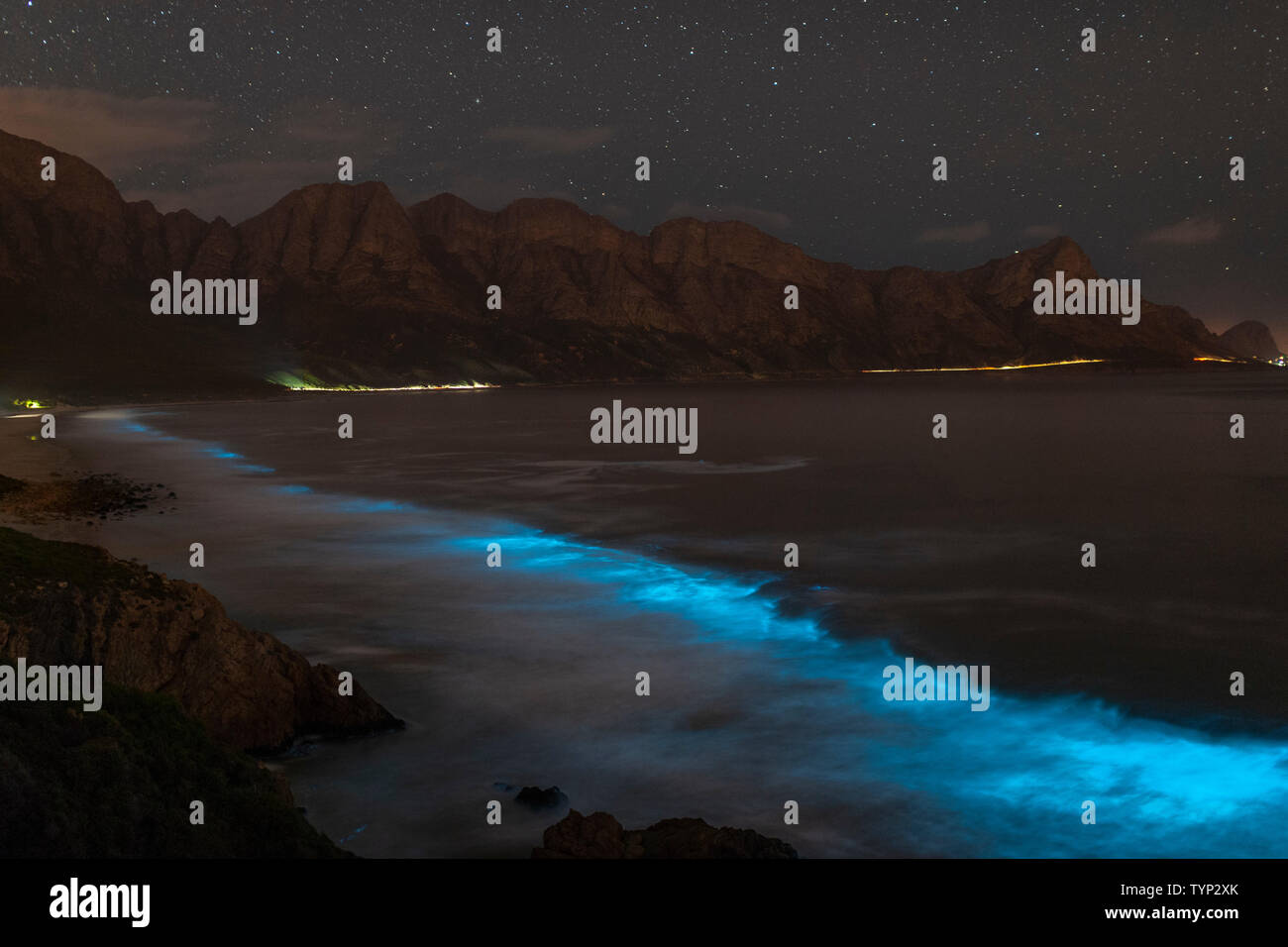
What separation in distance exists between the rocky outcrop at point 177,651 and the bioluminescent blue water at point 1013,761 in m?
5.25

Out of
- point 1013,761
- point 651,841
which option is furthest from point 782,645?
point 651,841

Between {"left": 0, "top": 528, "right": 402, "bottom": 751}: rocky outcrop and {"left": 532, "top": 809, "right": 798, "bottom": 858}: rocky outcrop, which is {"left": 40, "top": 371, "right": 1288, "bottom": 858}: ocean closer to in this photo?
{"left": 0, "top": 528, "right": 402, "bottom": 751}: rocky outcrop

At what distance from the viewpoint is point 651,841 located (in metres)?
8.68

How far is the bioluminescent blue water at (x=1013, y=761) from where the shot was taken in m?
10.3

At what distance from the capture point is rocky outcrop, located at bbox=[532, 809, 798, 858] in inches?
329

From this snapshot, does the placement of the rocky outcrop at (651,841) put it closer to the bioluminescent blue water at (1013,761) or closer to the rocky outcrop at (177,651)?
the bioluminescent blue water at (1013,761)

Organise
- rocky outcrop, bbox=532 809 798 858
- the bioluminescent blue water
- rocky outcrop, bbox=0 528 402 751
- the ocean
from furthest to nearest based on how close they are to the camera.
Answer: rocky outcrop, bbox=0 528 402 751 < the ocean < the bioluminescent blue water < rocky outcrop, bbox=532 809 798 858

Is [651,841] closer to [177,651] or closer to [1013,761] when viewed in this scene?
[1013,761]

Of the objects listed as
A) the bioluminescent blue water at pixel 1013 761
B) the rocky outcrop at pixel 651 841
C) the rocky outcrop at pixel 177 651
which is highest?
the rocky outcrop at pixel 177 651

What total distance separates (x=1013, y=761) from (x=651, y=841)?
5.54 meters

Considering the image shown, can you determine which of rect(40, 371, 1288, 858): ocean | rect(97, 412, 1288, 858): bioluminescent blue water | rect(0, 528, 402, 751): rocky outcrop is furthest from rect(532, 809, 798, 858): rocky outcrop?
rect(0, 528, 402, 751): rocky outcrop

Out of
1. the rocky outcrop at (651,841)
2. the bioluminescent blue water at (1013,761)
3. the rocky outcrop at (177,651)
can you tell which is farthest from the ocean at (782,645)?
the rocky outcrop at (651,841)

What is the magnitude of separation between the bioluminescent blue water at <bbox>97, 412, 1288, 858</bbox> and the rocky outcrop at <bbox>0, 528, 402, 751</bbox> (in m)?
5.25
